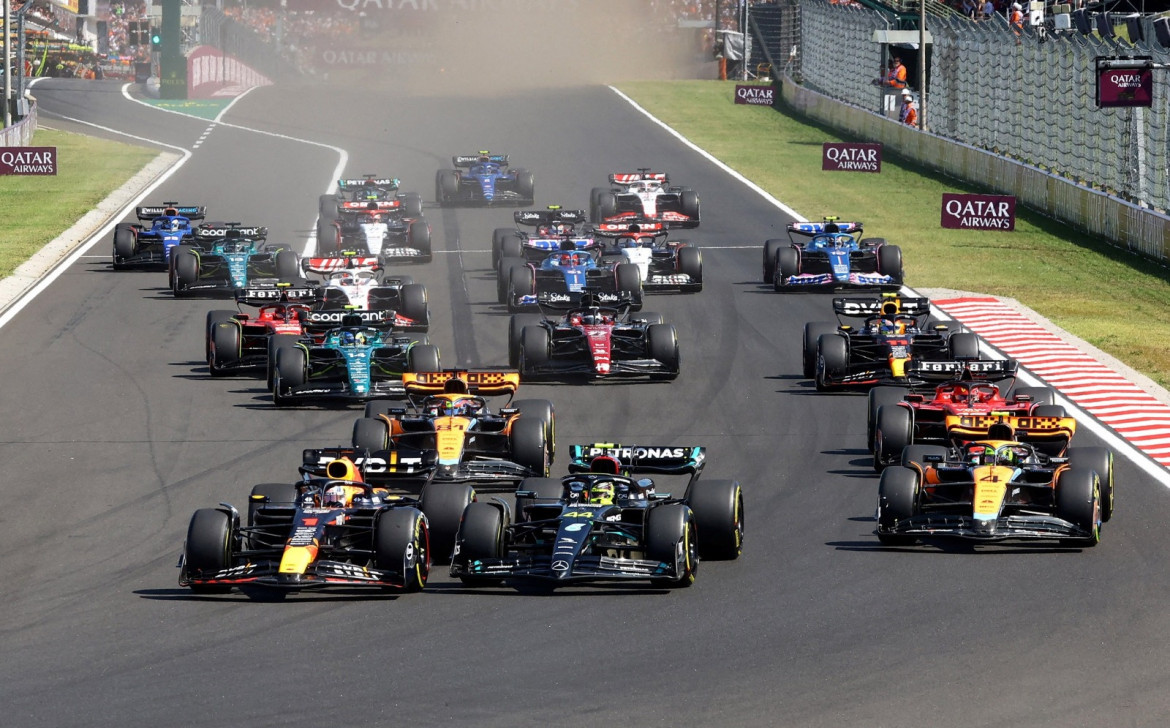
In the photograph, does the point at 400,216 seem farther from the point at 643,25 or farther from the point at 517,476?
the point at 643,25

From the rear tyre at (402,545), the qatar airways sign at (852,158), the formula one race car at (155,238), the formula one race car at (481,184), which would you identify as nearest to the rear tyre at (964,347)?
the rear tyre at (402,545)

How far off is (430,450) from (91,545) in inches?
143

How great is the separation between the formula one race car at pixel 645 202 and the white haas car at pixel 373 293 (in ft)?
42.4

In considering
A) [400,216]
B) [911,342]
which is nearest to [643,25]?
[400,216]

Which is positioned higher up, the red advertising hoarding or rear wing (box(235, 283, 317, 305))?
the red advertising hoarding

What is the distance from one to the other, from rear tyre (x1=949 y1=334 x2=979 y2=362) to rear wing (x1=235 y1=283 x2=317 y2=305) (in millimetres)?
10215

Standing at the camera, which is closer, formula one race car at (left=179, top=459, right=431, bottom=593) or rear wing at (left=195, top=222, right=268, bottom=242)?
formula one race car at (left=179, top=459, right=431, bottom=593)

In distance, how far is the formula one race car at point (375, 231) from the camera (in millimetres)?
40531

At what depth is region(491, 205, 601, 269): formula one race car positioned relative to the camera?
1438 inches

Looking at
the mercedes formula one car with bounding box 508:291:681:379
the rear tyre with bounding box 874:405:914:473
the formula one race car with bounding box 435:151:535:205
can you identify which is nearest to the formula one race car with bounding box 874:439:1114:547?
the rear tyre with bounding box 874:405:914:473

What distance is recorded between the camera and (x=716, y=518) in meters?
18.1

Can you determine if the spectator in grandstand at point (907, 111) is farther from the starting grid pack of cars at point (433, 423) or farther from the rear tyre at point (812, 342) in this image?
the rear tyre at point (812, 342)

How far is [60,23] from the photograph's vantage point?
12488cm

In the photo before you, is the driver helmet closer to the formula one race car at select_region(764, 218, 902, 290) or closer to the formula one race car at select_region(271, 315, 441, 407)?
the formula one race car at select_region(271, 315, 441, 407)
